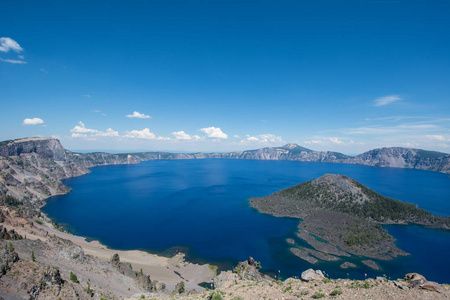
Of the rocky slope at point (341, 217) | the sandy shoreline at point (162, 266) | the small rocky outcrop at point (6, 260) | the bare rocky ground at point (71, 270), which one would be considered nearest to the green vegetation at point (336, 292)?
the bare rocky ground at point (71, 270)

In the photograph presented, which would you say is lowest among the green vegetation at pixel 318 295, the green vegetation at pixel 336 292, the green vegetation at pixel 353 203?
the green vegetation at pixel 353 203

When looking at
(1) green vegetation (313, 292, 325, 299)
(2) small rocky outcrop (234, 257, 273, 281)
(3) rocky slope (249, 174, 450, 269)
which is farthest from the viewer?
(3) rocky slope (249, 174, 450, 269)

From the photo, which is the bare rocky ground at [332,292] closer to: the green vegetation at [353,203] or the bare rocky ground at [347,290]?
the bare rocky ground at [347,290]

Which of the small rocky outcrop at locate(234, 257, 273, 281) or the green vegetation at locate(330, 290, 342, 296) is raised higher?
the green vegetation at locate(330, 290, 342, 296)

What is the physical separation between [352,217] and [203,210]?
78984mm

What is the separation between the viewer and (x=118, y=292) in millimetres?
37781

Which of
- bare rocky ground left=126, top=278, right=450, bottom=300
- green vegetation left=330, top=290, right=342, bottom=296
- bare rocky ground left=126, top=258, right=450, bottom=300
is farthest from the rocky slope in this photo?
green vegetation left=330, top=290, right=342, bottom=296

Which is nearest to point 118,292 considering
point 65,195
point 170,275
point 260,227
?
point 170,275

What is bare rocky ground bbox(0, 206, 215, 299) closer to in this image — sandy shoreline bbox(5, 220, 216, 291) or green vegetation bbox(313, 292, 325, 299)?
sandy shoreline bbox(5, 220, 216, 291)

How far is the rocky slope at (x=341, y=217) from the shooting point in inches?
2872

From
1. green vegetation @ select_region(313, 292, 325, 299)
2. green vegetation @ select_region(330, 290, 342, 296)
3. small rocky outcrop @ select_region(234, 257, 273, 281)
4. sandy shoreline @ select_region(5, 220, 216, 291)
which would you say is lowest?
sandy shoreline @ select_region(5, 220, 216, 291)

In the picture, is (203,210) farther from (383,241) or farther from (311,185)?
(383,241)

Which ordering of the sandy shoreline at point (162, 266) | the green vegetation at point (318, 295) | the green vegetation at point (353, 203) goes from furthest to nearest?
the green vegetation at point (353, 203), the sandy shoreline at point (162, 266), the green vegetation at point (318, 295)

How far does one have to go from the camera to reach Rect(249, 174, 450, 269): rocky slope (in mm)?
72938
